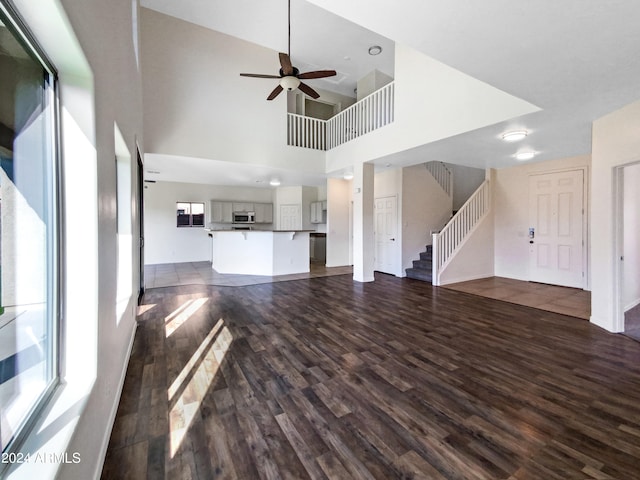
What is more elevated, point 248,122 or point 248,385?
point 248,122

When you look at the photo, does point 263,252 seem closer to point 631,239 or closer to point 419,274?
point 419,274

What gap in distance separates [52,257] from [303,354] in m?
2.20

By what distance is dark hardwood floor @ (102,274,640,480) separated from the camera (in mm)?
1532

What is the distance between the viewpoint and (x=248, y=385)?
90.4 inches

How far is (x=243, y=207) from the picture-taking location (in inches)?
400

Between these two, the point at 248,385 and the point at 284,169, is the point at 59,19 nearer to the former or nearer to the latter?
the point at 248,385

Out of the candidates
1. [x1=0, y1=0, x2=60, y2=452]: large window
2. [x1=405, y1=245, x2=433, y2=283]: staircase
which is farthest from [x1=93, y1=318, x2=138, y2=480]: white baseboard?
[x1=405, y1=245, x2=433, y2=283]: staircase

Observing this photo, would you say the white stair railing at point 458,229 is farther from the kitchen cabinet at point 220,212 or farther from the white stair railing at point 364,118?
the kitchen cabinet at point 220,212

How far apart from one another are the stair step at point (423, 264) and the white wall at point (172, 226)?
6764 mm

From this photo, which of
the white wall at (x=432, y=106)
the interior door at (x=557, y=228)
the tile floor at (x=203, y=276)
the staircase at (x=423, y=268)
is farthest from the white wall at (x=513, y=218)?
the tile floor at (x=203, y=276)

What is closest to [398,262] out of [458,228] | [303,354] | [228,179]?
[458,228]

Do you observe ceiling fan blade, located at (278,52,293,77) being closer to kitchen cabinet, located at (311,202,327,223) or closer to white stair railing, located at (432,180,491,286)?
white stair railing, located at (432,180,491,286)

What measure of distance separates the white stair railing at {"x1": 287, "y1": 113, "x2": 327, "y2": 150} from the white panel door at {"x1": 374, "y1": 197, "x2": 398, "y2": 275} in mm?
2247

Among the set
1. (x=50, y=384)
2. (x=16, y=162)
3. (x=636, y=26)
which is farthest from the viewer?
(x=636, y=26)
